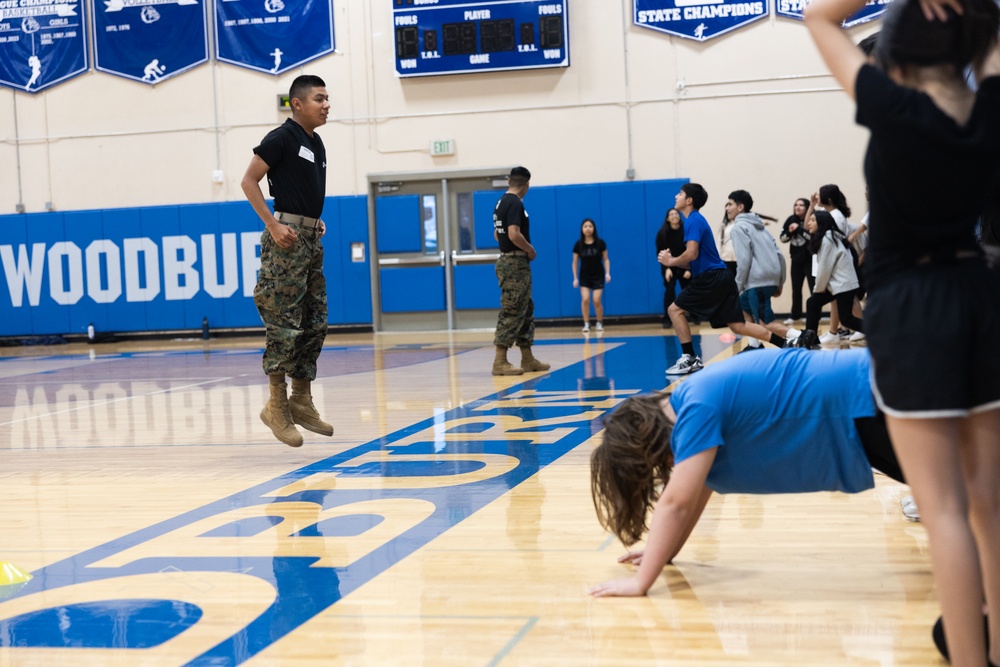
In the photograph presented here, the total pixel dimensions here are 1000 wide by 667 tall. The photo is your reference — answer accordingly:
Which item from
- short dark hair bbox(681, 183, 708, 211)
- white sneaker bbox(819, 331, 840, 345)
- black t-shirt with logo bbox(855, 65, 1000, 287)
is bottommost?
white sneaker bbox(819, 331, 840, 345)

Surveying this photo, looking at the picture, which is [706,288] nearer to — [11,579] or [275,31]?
[11,579]

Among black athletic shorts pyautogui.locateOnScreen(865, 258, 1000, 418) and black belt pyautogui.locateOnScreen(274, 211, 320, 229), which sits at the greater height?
black belt pyautogui.locateOnScreen(274, 211, 320, 229)

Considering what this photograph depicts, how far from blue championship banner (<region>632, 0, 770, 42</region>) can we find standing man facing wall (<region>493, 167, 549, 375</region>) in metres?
7.47

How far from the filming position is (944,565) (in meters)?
2.03

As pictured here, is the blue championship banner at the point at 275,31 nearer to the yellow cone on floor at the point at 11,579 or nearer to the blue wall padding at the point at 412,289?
the blue wall padding at the point at 412,289

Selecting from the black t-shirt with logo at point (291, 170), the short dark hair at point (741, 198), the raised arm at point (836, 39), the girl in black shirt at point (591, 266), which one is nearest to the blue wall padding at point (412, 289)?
the girl in black shirt at point (591, 266)

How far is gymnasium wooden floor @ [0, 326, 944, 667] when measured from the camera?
280 centimetres

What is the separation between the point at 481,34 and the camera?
16.6 metres

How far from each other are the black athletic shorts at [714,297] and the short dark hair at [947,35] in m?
6.97

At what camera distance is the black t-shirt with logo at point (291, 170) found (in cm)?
591

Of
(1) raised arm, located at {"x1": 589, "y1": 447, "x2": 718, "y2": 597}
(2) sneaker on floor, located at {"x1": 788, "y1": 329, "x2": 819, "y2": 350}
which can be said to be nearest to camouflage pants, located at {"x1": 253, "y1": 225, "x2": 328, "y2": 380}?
(1) raised arm, located at {"x1": 589, "y1": 447, "x2": 718, "y2": 597}

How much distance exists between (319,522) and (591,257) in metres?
11.7

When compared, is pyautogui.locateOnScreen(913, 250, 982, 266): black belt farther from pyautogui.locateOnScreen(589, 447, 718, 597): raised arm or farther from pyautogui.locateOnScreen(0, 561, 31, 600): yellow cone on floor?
pyautogui.locateOnScreen(0, 561, 31, 600): yellow cone on floor

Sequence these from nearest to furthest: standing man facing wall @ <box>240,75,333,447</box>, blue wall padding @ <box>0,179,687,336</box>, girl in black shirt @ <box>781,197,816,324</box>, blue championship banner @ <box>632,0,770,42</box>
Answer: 1. standing man facing wall @ <box>240,75,333,447</box>
2. girl in black shirt @ <box>781,197,816,324</box>
3. blue championship banner @ <box>632,0,770,42</box>
4. blue wall padding @ <box>0,179,687,336</box>
